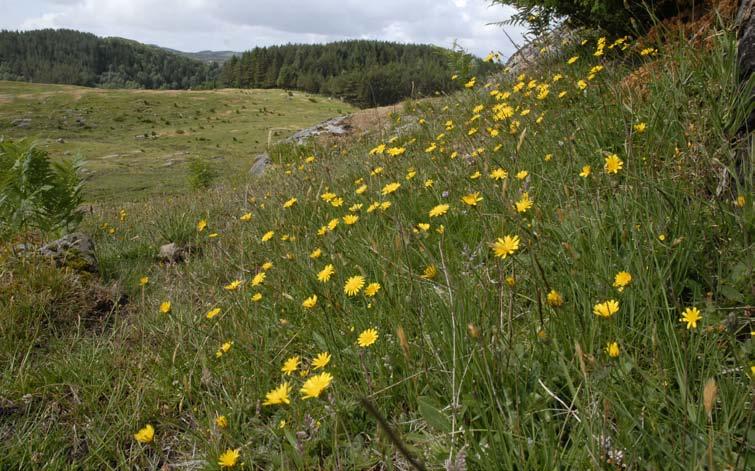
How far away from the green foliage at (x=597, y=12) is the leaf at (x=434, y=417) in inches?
144

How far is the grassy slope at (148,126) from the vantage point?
18828 mm

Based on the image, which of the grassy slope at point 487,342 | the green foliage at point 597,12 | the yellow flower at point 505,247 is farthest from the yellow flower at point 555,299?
the green foliage at point 597,12

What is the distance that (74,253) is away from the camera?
3.57 metres

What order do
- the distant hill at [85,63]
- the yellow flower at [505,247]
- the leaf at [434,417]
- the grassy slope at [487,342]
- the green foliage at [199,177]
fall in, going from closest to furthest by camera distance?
the grassy slope at [487,342] < the leaf at [434,417] < the yellow flower at [505,247] < the green foliage at [199,177] < the distant hill at [85,63]

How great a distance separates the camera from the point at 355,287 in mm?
1806

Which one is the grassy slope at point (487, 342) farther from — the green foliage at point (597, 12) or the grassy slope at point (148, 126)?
the grassy slope at point (148, 126)

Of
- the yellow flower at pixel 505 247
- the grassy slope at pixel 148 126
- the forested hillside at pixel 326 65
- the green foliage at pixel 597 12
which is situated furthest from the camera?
the forested hillside at pixel 326 65

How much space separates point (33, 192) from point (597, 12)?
18.4ft

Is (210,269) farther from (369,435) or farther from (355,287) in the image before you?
(369,435)

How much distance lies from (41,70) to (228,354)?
128 metres

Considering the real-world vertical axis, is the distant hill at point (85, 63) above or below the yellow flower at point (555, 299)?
above

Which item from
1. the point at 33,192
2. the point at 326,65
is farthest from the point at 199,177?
the point at 326,65

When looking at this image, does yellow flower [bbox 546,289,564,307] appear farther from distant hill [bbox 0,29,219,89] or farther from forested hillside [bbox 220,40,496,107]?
distant hill [bbox 0,29,219,89]

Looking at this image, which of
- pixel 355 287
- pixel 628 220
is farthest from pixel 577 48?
pixel 355 287
